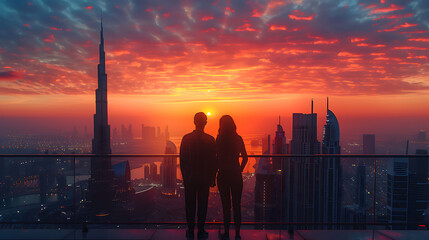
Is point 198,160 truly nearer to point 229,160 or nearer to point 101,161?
point 229,160

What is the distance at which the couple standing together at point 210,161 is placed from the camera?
319 cm

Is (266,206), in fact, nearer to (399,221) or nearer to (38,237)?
(399,221)

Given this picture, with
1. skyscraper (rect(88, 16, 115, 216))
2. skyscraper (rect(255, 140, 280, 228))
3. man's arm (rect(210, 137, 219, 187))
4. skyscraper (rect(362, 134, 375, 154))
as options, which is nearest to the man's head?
man's arm (rect(210, 137, 219, 187))

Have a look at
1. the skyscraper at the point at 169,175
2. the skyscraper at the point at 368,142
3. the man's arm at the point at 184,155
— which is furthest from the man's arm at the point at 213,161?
the skyscraper at the point at 368,142

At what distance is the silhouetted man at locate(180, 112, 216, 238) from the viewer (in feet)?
10.4

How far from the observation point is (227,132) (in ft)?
10.5

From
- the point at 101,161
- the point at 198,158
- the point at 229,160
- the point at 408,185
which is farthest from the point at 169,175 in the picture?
the point at 408,185

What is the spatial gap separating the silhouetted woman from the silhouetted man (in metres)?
0.11

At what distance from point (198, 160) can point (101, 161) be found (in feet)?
8.99

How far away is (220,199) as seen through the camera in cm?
349

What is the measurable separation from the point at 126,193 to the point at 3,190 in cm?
229

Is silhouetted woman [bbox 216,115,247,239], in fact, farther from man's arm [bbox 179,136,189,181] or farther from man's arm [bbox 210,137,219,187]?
man's arm [bbox 179,136,189,181]

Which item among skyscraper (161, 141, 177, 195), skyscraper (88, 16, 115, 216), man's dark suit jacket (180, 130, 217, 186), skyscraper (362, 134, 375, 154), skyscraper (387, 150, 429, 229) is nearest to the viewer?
man's dark suit jacket (180, 130, 217, 186)

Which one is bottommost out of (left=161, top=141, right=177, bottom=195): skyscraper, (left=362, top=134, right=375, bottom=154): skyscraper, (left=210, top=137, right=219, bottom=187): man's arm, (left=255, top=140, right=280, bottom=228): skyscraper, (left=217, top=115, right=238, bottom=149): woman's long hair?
(left=362, top=134, right=375, bottom=154): skyscraper
